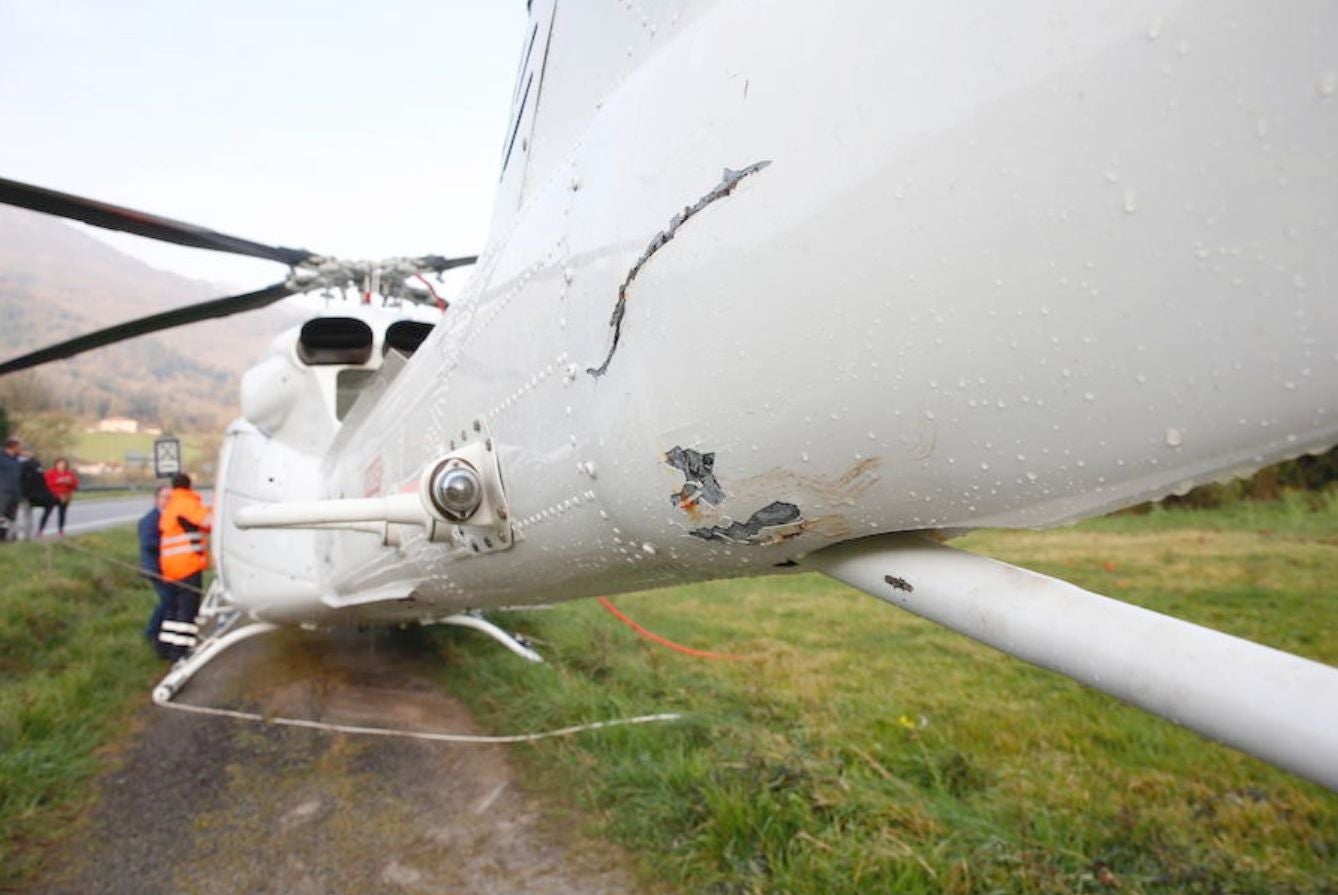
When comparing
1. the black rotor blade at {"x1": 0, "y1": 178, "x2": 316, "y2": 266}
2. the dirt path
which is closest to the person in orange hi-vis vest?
the dirt path

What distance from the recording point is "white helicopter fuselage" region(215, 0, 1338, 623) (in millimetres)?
705

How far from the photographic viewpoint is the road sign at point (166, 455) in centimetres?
989

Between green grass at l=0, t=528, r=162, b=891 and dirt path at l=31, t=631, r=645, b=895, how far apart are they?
141 millimetres

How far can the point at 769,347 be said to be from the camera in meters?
Result: 1.07

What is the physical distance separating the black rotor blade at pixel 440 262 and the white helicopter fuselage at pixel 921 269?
3.57 metres

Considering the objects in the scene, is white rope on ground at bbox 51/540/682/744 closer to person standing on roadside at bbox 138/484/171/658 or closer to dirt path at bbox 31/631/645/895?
dirt path at bbox 31/631/645/895

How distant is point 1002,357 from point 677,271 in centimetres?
49

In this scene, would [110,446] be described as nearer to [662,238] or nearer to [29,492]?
[29,492]

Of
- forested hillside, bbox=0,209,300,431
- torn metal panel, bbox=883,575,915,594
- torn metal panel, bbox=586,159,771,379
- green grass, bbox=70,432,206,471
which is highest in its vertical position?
forested hillside, bbox=0,209,300,431

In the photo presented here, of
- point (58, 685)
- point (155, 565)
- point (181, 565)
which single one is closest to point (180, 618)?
point (181, 565)

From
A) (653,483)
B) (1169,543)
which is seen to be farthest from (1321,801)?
(1169,543)

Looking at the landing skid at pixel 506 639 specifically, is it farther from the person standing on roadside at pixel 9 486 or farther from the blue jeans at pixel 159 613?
the person standing on roadside at pixel 9 486

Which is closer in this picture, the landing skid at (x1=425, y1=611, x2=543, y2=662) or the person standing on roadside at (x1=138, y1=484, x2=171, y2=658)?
the landing skid at (x1=425, y1=611, x2=543, y2=662)

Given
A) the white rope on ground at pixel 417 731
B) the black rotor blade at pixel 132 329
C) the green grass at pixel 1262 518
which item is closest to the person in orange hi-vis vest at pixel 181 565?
the white rope on ground at pixel 417 731
